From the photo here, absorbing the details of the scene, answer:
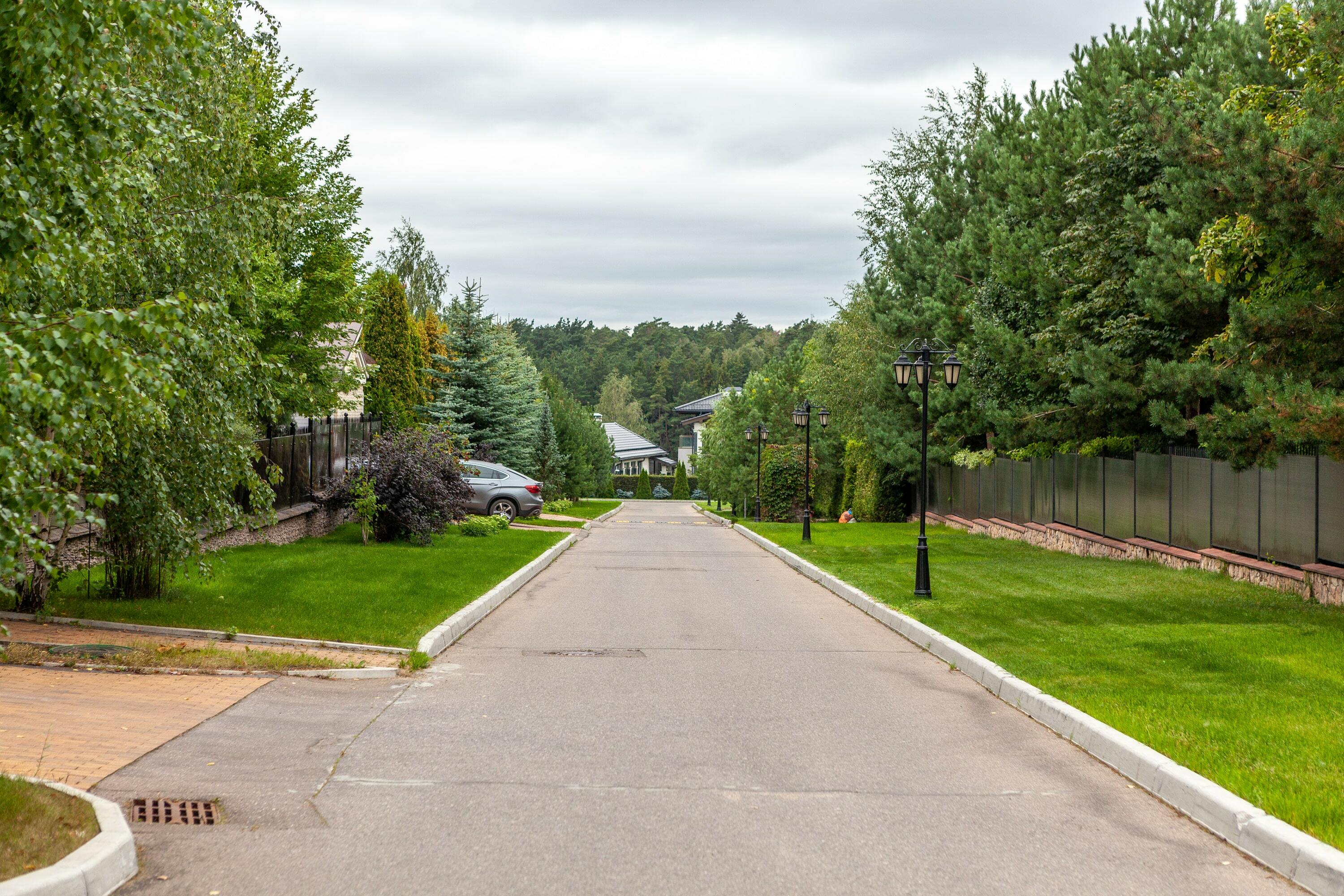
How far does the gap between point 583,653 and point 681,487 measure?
333 feet

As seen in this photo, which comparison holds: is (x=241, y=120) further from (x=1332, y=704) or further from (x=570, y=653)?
(x=1332, y=704)

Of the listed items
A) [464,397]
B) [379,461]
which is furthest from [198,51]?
[464,397]

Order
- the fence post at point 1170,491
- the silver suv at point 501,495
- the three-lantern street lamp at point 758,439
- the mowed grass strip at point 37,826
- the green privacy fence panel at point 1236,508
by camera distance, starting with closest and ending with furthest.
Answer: the mowed grass strip at point 37,826
the green privacy fence panel at point 1236,508
the fence post at point 1170,491
the silver suv at point 501,495
the three-lantern street lamp at point 758,439

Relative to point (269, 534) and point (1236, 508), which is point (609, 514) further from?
point (1236, 508)

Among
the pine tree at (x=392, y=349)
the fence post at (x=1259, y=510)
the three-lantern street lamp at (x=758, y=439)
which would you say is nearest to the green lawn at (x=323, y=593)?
the fence post at (x=1259, y=510)

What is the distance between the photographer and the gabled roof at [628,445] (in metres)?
122

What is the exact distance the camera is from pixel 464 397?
4231 cm

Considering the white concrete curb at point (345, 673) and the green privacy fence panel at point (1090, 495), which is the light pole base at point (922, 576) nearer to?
the white concrete curb at point (345, 673)

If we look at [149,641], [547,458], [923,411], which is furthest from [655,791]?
[547,458]

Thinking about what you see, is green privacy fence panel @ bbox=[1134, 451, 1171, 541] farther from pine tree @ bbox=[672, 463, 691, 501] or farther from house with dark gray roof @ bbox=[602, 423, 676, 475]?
house with dark gray roof @ bbox=[602, 423, 676, 475]

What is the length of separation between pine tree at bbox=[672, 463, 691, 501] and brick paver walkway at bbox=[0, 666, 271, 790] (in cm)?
10338

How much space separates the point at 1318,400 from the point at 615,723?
922 centimetres

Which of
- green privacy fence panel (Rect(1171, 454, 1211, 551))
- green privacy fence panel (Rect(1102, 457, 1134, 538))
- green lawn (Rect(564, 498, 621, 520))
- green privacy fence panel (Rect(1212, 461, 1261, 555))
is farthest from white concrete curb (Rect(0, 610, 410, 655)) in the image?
green lawn (Rect(564, 498, 621, 520))

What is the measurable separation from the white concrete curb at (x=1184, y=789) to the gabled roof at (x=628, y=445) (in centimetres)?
10897
